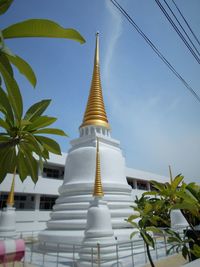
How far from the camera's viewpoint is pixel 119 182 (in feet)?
48.1

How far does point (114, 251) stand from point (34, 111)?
306 inches

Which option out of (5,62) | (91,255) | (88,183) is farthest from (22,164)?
(88,183)

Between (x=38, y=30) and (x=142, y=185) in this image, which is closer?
(x=38, y=30)

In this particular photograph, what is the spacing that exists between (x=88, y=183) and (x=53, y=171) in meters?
15.9

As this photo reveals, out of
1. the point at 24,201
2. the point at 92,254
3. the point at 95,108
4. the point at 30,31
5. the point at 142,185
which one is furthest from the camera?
the point at 142,185

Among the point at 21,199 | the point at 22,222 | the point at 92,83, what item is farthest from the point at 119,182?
the point at 21,199

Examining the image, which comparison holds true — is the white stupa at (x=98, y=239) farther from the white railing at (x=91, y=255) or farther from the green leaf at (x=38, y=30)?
the green leaf at (x=38, y=30)

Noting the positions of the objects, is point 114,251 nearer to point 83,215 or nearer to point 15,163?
point 83,215

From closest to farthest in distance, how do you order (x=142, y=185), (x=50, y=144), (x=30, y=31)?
(x=30, y=31), (x=50, y=144), (x=142, y=185)

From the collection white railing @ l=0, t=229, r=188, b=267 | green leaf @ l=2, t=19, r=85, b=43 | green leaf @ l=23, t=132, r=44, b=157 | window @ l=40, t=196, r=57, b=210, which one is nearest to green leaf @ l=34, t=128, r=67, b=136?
green leaf @ l=23, t=132, r=44, b=157

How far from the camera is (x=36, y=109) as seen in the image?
4926 millimetres

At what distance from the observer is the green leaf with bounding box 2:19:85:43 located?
2.85 m

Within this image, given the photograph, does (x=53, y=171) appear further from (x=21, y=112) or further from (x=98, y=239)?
(x=21, y=112)

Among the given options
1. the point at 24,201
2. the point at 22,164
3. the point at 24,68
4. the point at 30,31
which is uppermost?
the point at 30,31
